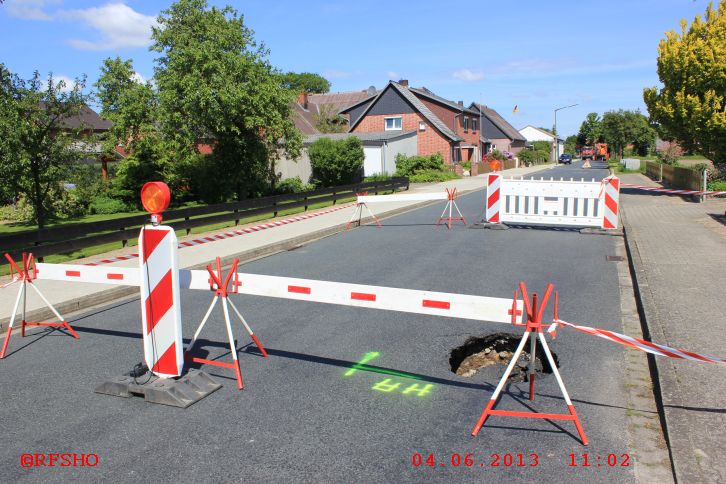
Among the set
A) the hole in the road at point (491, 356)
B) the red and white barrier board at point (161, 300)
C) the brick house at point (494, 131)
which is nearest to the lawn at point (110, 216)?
the red and white barrier board at point (161, 300)

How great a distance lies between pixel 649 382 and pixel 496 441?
6.49ft

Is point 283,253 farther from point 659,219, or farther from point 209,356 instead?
point 659,219

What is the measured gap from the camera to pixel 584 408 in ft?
15.4

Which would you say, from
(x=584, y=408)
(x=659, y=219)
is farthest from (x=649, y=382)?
(x=659, y=219)

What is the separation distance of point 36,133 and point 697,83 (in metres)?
22.5

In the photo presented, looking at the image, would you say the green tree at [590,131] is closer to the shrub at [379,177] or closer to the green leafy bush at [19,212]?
the shrub at [379,177]

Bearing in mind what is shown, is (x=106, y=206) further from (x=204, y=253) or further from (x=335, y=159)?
(x=204, y=253)

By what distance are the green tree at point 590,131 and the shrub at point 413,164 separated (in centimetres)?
6978

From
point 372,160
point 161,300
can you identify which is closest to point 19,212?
point 161,300

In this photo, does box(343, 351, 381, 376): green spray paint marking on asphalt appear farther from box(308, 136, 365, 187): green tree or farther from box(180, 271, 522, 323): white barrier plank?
box(308, 136, 365, 187): green tree

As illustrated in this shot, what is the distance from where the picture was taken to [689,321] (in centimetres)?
665

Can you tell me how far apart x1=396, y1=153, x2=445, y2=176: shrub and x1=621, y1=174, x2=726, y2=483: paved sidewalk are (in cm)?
2736

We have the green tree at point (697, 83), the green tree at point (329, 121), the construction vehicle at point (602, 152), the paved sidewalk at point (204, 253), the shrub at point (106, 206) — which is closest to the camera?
the paved sidewalk at point (204, 253)

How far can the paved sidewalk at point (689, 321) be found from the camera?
12.8ft
